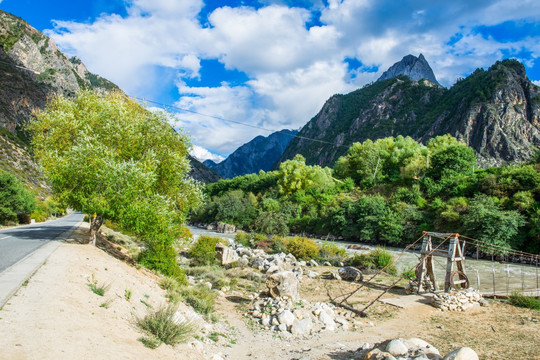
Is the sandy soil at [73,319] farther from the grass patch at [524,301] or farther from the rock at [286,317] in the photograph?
the grass patch at [524,301]

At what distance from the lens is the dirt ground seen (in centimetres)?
→ 518

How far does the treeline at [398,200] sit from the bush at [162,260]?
3232mm

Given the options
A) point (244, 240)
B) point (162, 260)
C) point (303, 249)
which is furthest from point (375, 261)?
point (162, 260)

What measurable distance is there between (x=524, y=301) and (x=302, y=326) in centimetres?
1026

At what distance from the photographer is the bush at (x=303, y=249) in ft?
87.8

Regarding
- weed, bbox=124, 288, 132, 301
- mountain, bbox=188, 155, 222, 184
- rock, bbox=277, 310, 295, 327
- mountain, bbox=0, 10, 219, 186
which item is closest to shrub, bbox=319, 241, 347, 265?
mountain, bbox=0, 10, 219, 186

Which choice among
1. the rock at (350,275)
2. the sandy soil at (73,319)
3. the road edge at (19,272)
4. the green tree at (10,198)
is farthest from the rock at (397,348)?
the green tree at (10,198)

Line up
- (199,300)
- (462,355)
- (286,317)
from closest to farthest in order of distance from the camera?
(462,355) → (286,317) → (199,300)

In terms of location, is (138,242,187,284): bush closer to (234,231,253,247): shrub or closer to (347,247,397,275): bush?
(347,247,397,275): bush

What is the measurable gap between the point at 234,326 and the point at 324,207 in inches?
1688

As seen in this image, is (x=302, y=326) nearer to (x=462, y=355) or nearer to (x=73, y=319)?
(x=462, y=355)

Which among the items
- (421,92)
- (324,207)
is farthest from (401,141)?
(421,92)

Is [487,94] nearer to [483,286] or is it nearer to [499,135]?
[499,135]

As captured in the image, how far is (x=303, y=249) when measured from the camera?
27.2 metres
